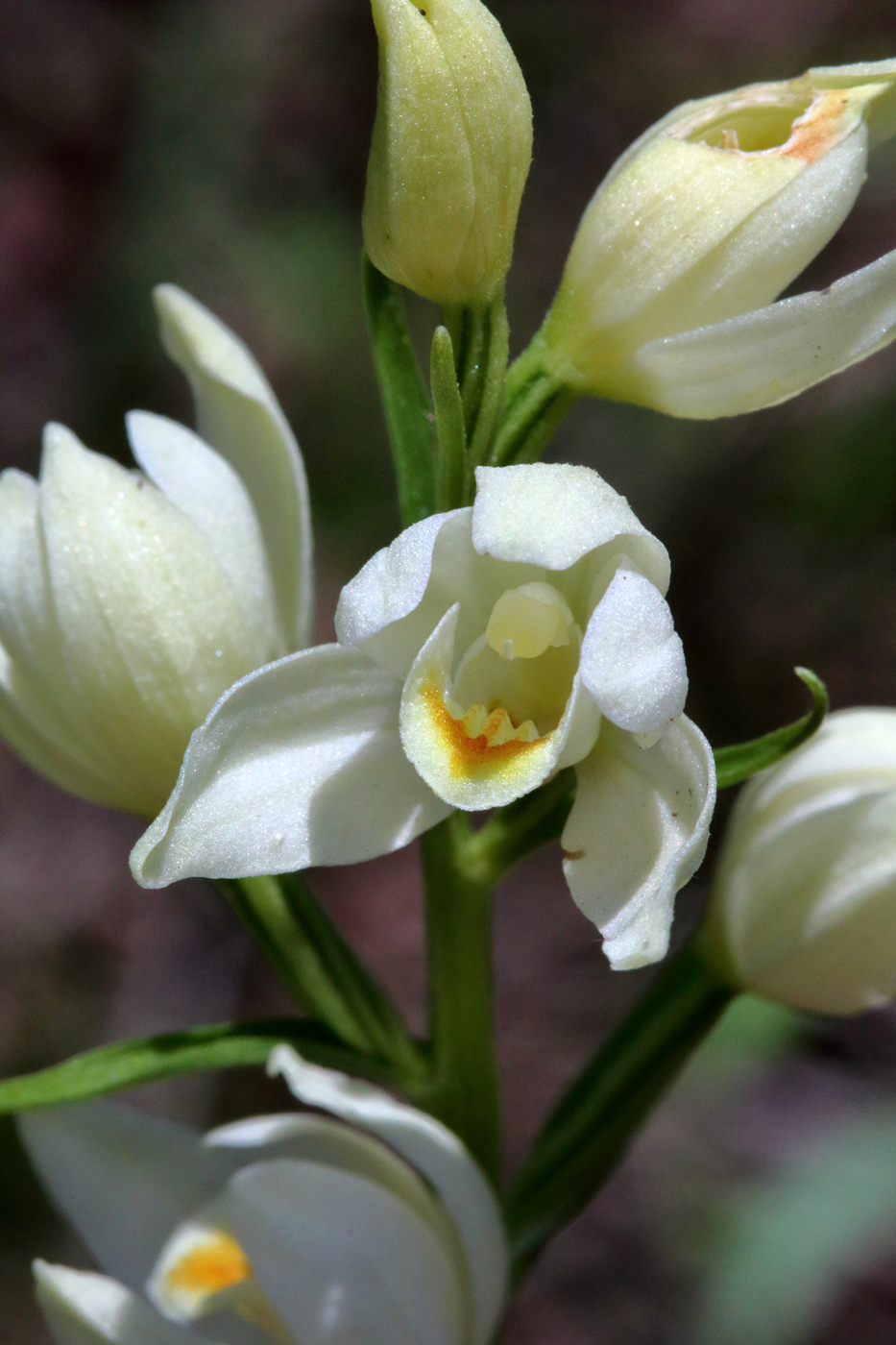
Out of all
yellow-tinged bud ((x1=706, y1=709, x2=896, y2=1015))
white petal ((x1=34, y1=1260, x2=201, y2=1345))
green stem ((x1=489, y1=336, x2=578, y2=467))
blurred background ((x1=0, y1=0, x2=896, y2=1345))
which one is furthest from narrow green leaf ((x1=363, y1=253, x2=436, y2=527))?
→ blurred background ((x1=0, y1=0, x2=896, y2=1345))

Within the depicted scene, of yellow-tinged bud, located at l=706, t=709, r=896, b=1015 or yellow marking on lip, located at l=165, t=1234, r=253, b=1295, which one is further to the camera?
yellow marking on lip, located at l=165, t=1234, r=253, b=1295

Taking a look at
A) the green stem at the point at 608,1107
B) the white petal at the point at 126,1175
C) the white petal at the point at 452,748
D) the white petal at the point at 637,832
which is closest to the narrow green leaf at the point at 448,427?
the white petal at the point at 452,748

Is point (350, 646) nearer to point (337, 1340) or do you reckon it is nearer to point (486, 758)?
point (486, 758)

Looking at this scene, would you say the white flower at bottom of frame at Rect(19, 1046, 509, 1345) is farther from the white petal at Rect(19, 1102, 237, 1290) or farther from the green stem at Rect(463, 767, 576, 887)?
the green stem at Rect(463, 767, 576, 887)

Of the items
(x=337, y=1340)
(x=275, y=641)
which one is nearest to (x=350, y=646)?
(x=275, y=641)

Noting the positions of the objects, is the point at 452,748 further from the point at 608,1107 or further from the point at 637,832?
the point at 608,1107

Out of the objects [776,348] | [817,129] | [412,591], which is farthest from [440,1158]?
[817,129]
